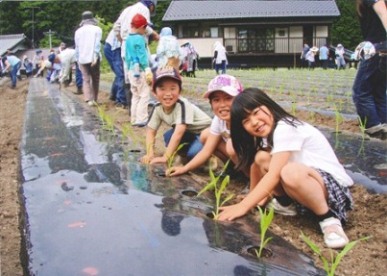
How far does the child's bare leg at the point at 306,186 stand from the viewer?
1815 millimetres

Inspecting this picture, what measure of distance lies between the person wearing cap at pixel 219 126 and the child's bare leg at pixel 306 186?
55 cm

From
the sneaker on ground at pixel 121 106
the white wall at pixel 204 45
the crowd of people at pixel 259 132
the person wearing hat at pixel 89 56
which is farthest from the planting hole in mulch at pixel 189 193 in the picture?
the white wall at pixel 204 45

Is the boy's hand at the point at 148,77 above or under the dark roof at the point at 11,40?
under

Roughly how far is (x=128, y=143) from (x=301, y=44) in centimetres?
2214

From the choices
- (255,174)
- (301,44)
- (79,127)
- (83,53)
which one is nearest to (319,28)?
(301,44)

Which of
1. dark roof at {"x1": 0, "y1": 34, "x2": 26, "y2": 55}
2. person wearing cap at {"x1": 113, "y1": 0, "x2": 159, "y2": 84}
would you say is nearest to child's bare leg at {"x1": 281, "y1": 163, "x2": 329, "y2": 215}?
→ person wearing cap at {"x1": 113, "y1": 0, "x2": 159, "y2": 84}

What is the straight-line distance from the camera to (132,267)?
144 centimetres

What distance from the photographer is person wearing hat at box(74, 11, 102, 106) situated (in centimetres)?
600

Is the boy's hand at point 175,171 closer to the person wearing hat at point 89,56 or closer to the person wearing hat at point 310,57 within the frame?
the person wearing hat at point 89,56

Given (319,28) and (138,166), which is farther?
(319,28)

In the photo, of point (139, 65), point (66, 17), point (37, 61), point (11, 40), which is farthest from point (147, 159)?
point (66, 17)

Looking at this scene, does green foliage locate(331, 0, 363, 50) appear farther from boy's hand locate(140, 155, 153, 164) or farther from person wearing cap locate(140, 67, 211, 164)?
boy's hand locate(140, 155, 153, 164)

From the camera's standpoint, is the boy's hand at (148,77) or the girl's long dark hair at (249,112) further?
the boy's hand at (148,77)

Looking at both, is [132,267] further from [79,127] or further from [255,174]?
[79,127]
